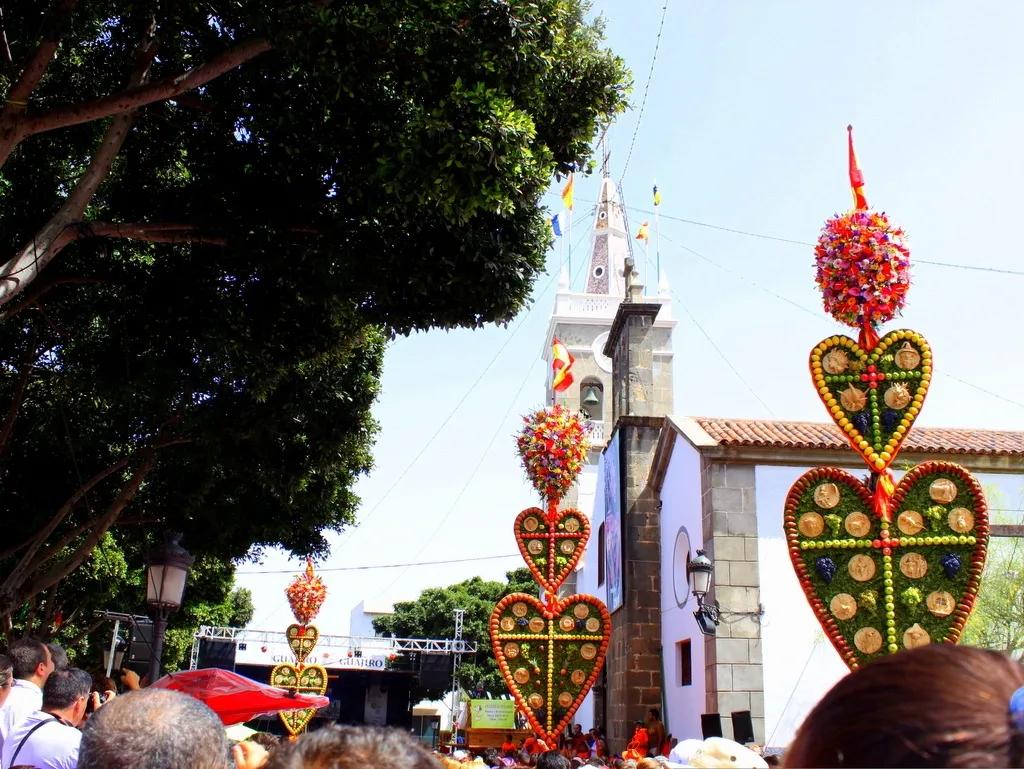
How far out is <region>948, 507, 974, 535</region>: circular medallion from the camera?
24.1 ft

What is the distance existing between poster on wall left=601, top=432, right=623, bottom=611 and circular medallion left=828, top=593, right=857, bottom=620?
11.9 meters

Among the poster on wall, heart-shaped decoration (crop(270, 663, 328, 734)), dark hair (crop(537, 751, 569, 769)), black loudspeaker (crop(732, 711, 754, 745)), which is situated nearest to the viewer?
A: dark hair (crop(537, 751, 569, 769))

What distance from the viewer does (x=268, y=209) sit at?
9.60 metres

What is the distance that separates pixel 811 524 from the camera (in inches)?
293

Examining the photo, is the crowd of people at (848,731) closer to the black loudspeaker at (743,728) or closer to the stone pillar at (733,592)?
the black loudspeaker at (743,728)

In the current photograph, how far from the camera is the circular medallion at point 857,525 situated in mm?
7391

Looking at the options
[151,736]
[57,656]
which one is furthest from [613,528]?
[151,736]

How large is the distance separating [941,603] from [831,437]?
871 cm

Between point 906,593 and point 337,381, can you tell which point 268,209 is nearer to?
point 337,381

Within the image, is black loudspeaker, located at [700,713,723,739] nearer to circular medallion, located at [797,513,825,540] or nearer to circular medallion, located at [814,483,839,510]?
circular medallion, located at [797,513,825,540]

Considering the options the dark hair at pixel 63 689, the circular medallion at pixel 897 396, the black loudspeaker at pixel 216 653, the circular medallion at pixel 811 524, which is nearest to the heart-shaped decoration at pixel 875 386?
the circular medallion at pixel 897 396

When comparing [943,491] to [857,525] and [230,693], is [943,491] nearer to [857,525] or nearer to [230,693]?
[857,525]

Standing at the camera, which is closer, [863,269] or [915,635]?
[915,635]

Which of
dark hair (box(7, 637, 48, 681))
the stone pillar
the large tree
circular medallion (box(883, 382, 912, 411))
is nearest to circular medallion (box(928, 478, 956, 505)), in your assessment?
circular medallion (box(883, 382, 912, 411))
